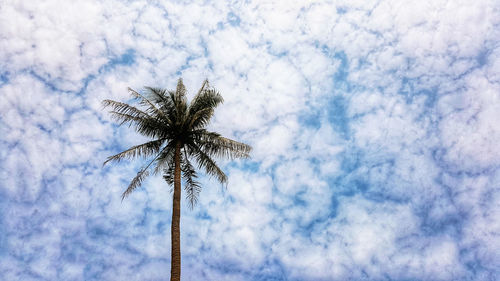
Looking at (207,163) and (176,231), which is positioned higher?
(207,163)

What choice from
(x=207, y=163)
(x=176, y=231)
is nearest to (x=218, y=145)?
(x=207, y=163)

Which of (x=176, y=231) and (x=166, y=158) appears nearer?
(x=176, y=231)

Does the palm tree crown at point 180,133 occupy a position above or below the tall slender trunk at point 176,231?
above

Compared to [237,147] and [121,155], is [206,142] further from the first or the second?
[121,155]

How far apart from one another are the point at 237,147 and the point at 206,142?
173 cm

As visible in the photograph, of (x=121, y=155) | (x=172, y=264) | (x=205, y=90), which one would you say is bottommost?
(x=172, y=264)

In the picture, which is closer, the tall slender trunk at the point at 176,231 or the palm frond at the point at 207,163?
the tall slender trunk at the point at 176,231

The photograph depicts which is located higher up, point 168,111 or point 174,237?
point 168,111

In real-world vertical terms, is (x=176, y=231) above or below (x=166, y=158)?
below

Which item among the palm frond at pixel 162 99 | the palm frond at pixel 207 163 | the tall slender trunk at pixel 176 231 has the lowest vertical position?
the tall slender trunk at pixel 176 231

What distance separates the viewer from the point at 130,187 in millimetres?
16875

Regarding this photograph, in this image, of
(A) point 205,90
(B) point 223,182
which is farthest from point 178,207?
(A) point 205,90

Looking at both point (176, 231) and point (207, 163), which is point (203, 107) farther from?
point (176, 231)

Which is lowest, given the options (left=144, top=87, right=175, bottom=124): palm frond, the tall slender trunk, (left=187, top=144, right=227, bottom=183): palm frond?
the tall slender trunk
